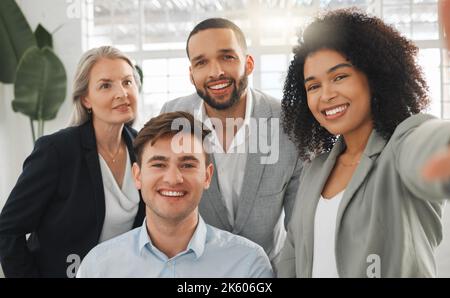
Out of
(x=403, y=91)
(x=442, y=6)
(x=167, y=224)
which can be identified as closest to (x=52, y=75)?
(x=167, y=224)

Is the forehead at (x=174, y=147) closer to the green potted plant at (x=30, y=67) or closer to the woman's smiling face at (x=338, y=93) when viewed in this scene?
the woman's smiling face at (x=338, y=93)

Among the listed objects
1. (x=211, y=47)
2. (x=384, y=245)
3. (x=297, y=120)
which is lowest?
(x=384, y=245)

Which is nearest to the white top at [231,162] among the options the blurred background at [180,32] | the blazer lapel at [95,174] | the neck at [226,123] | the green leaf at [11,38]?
the neck at [226,123]

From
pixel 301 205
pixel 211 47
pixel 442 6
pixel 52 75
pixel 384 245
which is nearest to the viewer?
pixel 442 6

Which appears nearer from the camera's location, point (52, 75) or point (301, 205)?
point (301, 205)

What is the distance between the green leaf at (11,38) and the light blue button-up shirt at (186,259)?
0.89 metres

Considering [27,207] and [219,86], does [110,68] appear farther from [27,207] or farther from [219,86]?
[27,207]

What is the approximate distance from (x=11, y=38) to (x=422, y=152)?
68.8 inches

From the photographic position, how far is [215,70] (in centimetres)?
102

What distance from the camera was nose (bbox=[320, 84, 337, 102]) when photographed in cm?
79

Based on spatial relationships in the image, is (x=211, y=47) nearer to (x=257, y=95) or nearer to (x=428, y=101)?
(x=257, y=95)

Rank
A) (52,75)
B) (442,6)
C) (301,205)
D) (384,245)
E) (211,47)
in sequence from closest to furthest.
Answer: (442,6) → (384,245) → (301,205) → (211,47) → (52,75)

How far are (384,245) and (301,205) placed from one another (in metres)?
0.18

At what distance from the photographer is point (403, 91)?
2.58 ft
